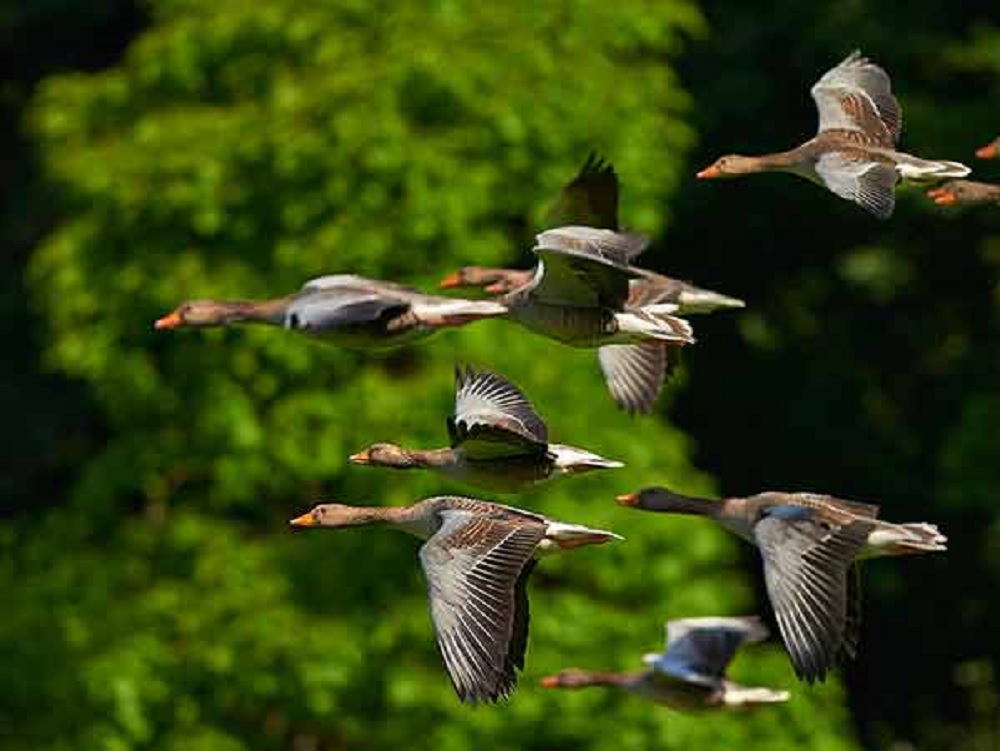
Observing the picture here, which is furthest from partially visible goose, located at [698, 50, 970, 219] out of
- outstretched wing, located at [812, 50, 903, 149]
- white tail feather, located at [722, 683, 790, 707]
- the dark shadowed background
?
the dark shadowed background

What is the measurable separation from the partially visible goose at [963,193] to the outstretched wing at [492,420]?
4.69 ft

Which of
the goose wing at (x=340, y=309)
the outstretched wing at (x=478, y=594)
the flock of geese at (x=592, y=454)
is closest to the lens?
the outstretched wing at (x=478, y=594)

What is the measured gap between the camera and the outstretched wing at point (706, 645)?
34.7 ft

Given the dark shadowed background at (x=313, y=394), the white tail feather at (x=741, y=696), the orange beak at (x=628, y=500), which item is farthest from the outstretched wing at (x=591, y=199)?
the dark shadowed background at (x=313, y=394)

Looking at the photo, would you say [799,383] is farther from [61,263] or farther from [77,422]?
[61,263]

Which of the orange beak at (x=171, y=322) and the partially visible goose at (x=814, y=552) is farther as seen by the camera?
the orange beak at (x=171, y=322)

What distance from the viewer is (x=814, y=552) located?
787 cm

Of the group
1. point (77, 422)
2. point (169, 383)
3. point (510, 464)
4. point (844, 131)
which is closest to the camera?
point (510, 464)

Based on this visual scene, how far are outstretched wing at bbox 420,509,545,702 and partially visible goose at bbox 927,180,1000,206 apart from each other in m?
1.77

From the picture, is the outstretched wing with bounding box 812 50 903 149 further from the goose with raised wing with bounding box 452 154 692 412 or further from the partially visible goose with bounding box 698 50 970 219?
the goose with raised wing with bounding box 452 154 692 412

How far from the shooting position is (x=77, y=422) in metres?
23.1

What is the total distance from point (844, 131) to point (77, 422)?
47.0 ft

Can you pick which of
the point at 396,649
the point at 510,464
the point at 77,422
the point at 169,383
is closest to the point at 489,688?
the point at 510,464

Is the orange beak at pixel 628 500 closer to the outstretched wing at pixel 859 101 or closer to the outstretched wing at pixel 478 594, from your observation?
the outstretched wing at pixel 478 594
